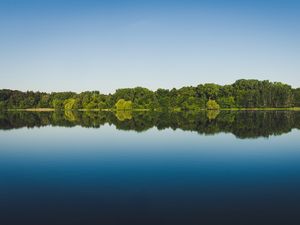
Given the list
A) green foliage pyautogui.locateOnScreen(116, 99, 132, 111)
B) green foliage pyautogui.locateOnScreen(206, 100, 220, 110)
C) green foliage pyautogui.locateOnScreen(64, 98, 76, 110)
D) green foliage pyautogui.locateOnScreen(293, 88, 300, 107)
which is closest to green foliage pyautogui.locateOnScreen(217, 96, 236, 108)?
green foliage pyautogui.locateOnScreen(206, 100, 220, 110)

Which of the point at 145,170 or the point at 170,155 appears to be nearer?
the point at 145,170

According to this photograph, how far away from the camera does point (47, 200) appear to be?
11.3 m

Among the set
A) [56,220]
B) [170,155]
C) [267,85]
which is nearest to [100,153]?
[170,155]

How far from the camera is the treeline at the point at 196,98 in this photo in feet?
387

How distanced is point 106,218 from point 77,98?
127514 millimetres

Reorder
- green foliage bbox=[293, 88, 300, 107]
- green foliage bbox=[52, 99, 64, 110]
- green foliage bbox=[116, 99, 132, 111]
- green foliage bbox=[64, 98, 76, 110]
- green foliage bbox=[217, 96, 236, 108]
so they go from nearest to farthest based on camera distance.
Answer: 1. green foliage bbox=[116, 99, 132, 111]
2. green foliage bbox=[217, 96, 236, 108]
3. green foliage bbox=[293, 88, 300, 107]
4. green foliage bbox=[64, 98, 76, 110]
5. green foliage bbox=[52, 99, 64, 110]

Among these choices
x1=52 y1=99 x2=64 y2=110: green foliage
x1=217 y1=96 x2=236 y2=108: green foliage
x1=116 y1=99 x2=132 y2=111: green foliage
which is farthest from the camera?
x1=52 y1=99 x2=64 y2=110: green foliage

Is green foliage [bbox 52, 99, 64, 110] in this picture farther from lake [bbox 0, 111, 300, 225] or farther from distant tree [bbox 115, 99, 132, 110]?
lake [bbox 0, 111, 300, 225]

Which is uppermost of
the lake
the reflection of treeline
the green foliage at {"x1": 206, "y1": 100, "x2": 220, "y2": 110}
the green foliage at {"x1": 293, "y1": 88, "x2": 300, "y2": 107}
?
the green foliage at {"x1": 293, "y1": 88, "x2": 300, "y2": 107}

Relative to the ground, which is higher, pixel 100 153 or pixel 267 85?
pixel 267 85

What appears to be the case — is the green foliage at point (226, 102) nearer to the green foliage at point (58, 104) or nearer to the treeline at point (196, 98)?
the treeline at point (196, 98)

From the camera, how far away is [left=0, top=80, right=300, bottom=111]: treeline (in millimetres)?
117812

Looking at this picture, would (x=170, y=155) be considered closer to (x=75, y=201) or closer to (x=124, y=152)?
(x=124, y=152)

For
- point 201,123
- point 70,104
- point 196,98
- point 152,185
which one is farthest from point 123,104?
point 152,185
